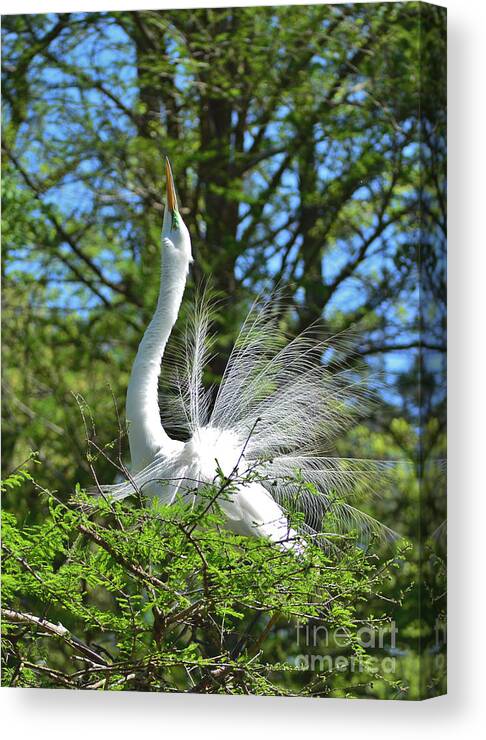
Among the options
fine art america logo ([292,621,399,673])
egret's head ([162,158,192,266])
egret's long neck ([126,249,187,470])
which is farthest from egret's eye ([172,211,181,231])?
fine art america logo ([292,621,399,673])

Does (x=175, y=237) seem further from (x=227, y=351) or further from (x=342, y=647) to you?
(x=342, y=647)

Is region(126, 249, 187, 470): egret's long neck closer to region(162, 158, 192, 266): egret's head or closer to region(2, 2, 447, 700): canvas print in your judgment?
region(2, 2, 447, 700): canvas print

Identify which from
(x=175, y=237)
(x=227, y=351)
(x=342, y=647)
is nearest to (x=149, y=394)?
(x=175, y=237)

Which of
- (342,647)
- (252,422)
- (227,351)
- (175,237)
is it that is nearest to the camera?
(342,647)

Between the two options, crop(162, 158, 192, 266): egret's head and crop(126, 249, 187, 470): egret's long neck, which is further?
crop(162, 158, 192, 266): egret's head

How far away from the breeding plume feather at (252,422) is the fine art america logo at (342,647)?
0.91ft

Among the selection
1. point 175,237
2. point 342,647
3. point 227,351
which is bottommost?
point 342,647

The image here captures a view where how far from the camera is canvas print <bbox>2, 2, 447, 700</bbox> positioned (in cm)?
329

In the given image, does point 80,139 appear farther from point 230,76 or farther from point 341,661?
point 341,661

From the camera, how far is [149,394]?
12.6 ft

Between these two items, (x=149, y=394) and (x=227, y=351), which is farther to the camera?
(x=227, y=351)

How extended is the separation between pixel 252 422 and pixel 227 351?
732 millimetres

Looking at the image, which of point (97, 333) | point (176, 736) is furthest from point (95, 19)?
point (176, 736)

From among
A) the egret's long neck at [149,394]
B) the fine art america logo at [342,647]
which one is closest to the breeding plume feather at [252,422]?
the egret's long neck at [149,394]
